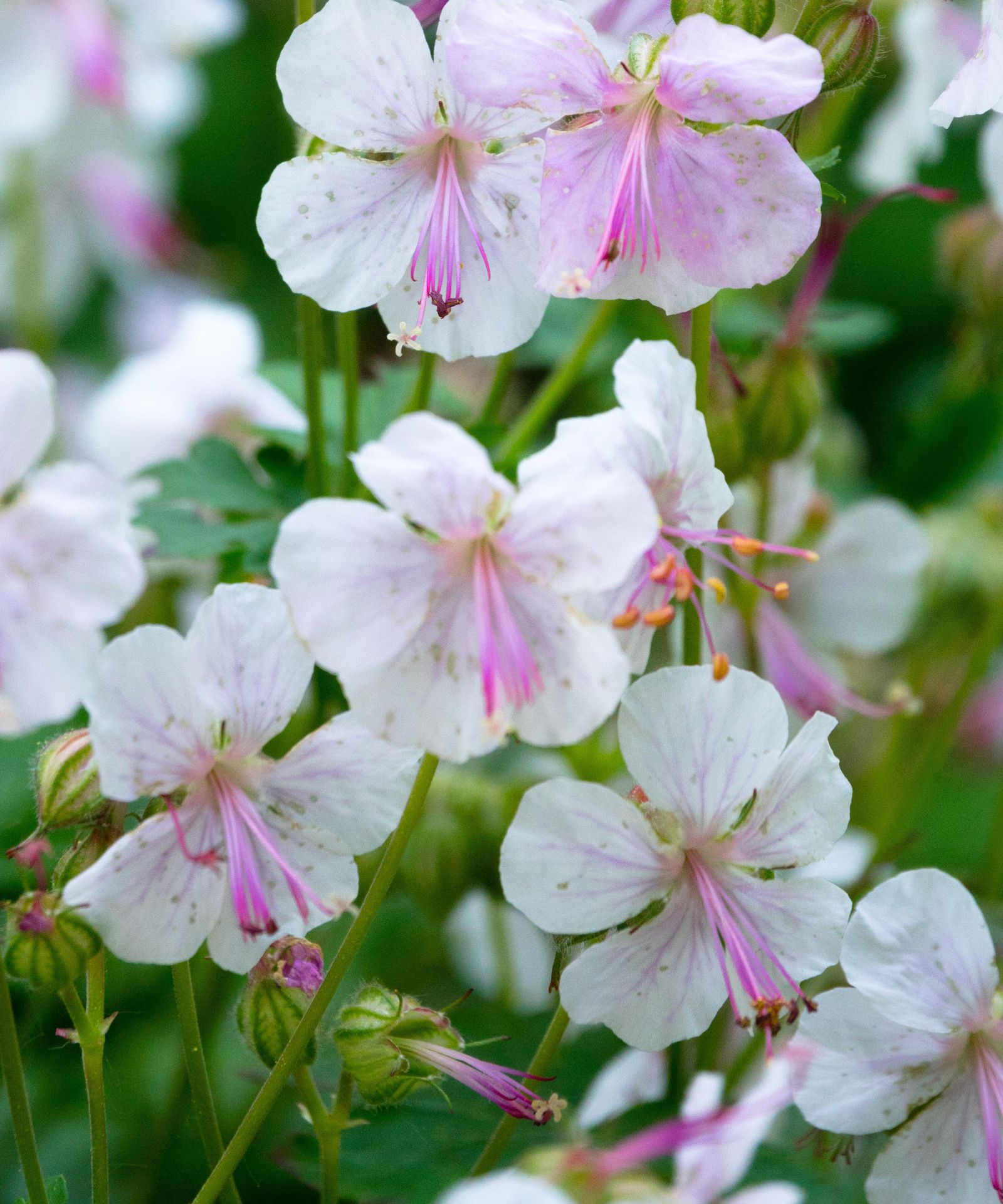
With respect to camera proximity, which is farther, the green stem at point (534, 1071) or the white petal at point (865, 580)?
the white petal at point (865, 580)

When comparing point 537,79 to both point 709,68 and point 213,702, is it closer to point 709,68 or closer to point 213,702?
point 709,68

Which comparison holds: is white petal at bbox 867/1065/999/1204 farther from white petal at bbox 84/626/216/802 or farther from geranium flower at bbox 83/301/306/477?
geranium flower at bbox 83/301/306/477

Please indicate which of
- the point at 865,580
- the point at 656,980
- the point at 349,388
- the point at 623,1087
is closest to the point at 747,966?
the point at 656,980

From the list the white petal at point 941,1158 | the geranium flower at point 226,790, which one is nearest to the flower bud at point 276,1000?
the geranium flower at point 226,790

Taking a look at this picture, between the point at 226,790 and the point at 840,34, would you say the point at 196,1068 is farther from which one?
the point at 840,34

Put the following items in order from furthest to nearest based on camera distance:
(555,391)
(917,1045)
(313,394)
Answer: (555,391), (313,394), (917,1045)

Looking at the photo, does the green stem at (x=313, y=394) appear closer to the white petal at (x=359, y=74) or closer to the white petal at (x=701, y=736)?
the white petal at (x=359, y=74)

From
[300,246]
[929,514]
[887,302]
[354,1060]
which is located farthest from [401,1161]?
[887,302]
